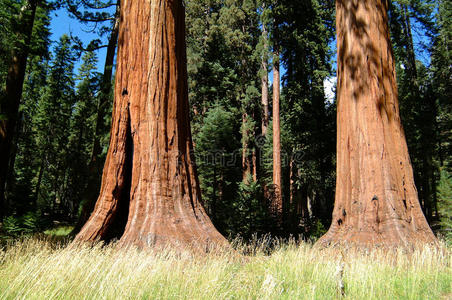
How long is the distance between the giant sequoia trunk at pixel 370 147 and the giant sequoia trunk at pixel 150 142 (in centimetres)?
269

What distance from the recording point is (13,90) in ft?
24.4

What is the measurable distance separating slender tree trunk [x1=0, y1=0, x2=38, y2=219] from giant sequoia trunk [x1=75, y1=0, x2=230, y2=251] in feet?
12.3

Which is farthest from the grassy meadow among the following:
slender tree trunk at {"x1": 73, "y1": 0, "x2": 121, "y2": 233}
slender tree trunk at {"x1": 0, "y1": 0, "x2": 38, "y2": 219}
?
slender tree trunk at {"x1": 73, "y1": 0, "x2": 121, "y2": 233}

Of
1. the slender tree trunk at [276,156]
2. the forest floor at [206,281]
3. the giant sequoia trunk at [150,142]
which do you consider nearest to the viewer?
the forest floor at [206,281]

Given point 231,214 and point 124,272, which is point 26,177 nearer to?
point 231,214

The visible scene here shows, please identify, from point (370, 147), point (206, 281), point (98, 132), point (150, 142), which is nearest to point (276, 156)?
point (98, 132)

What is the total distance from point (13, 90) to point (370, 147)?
8.77 m

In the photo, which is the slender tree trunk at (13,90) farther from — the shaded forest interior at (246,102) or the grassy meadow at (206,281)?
the grassy meadow at (206,281)

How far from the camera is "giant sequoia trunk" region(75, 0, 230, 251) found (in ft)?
15.5

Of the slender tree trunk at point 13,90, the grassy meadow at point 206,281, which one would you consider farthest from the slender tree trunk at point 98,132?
the grassy meadow at point 206,281

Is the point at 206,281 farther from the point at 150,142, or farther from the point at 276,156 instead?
the point at 276,156

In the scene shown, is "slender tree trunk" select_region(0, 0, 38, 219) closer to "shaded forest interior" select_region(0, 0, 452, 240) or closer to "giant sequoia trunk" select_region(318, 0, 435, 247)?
"shaded forest interior" select_region(0, 0, 452, 240)

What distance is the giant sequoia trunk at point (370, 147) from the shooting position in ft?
16.6

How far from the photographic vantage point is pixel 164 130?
5020 mm
